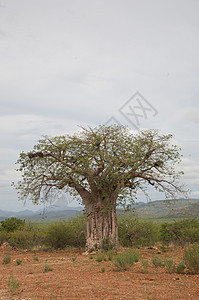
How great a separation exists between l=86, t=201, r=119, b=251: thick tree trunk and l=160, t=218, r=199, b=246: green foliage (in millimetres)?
6011

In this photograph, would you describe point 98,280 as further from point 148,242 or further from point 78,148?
point 148,242

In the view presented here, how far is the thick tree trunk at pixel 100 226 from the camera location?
17342mm

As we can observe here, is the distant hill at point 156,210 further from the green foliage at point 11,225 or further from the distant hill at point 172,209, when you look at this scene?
the green foliage at point 11,225

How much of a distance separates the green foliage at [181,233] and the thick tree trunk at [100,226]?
601 centimetres

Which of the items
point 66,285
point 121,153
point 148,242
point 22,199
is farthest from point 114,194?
point 66,285

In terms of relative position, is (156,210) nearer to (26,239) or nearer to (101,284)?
(26,239)

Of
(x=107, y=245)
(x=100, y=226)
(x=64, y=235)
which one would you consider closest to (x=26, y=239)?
(x=64, y=235)

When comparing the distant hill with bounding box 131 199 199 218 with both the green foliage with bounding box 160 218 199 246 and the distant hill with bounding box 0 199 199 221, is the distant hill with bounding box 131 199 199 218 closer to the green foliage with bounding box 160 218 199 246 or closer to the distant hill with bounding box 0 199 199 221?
the distant hill with bounding box 0 199 199 221

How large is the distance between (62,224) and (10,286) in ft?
45.5

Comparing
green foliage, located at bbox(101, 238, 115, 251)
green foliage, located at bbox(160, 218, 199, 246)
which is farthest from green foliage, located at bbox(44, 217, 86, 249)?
green foliage, located at bbox(160, 218, 199, 246)

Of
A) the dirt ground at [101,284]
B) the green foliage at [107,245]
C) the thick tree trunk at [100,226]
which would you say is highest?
the thick tree trunk at [100,226]

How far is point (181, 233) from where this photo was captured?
22141mm

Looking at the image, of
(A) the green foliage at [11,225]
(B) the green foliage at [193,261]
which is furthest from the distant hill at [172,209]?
(A) the green foliage at [11,225]

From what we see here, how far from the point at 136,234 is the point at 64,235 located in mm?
5440
